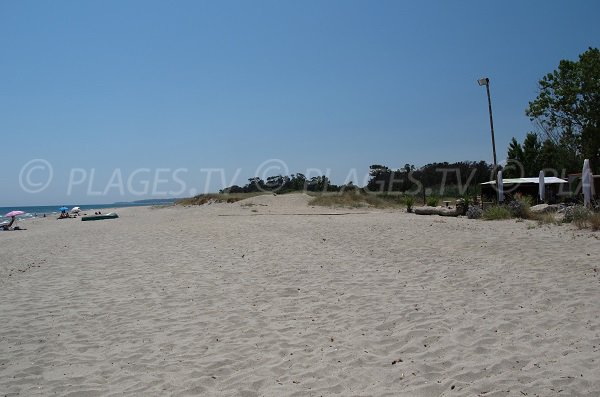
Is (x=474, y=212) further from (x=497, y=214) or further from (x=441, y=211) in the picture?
(x=441, y=211)

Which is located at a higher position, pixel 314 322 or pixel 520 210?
pixel 520 210

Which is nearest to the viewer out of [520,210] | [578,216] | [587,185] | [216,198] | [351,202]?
[578,216]

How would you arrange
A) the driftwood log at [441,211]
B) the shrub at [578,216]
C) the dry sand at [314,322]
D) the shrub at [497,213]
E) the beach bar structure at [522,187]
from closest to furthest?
the dry sand at [314,322]
the shrub at [578,216]
the shrub at [497,213]
the driftwood log at [441,211]
the beach bar structure at [522,187]

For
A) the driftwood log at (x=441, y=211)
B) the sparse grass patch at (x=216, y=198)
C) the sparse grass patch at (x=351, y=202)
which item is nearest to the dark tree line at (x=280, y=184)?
the sparse grass patch at (x=216, y=198)

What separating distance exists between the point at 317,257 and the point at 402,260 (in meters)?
1.66

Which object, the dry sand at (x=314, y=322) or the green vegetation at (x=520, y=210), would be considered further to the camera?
the green vegetation at (x=520, y=210)

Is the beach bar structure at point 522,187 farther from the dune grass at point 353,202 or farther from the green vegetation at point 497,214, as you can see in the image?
the green vegetation at point 497,214

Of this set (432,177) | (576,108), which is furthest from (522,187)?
(432,177)

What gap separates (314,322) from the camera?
491cm

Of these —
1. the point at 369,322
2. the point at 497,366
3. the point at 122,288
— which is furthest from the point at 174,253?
the point at 497,366

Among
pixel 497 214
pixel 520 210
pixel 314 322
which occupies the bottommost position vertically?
pixel 314 322

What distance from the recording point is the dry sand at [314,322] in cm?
348

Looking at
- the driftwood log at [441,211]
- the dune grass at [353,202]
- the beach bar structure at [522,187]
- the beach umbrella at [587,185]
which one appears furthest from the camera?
the dune grass at [353,202]

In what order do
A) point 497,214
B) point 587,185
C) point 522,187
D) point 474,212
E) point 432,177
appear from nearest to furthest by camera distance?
point 587,185, point 497,214, point 474,212, point 522,187, point 432,177
